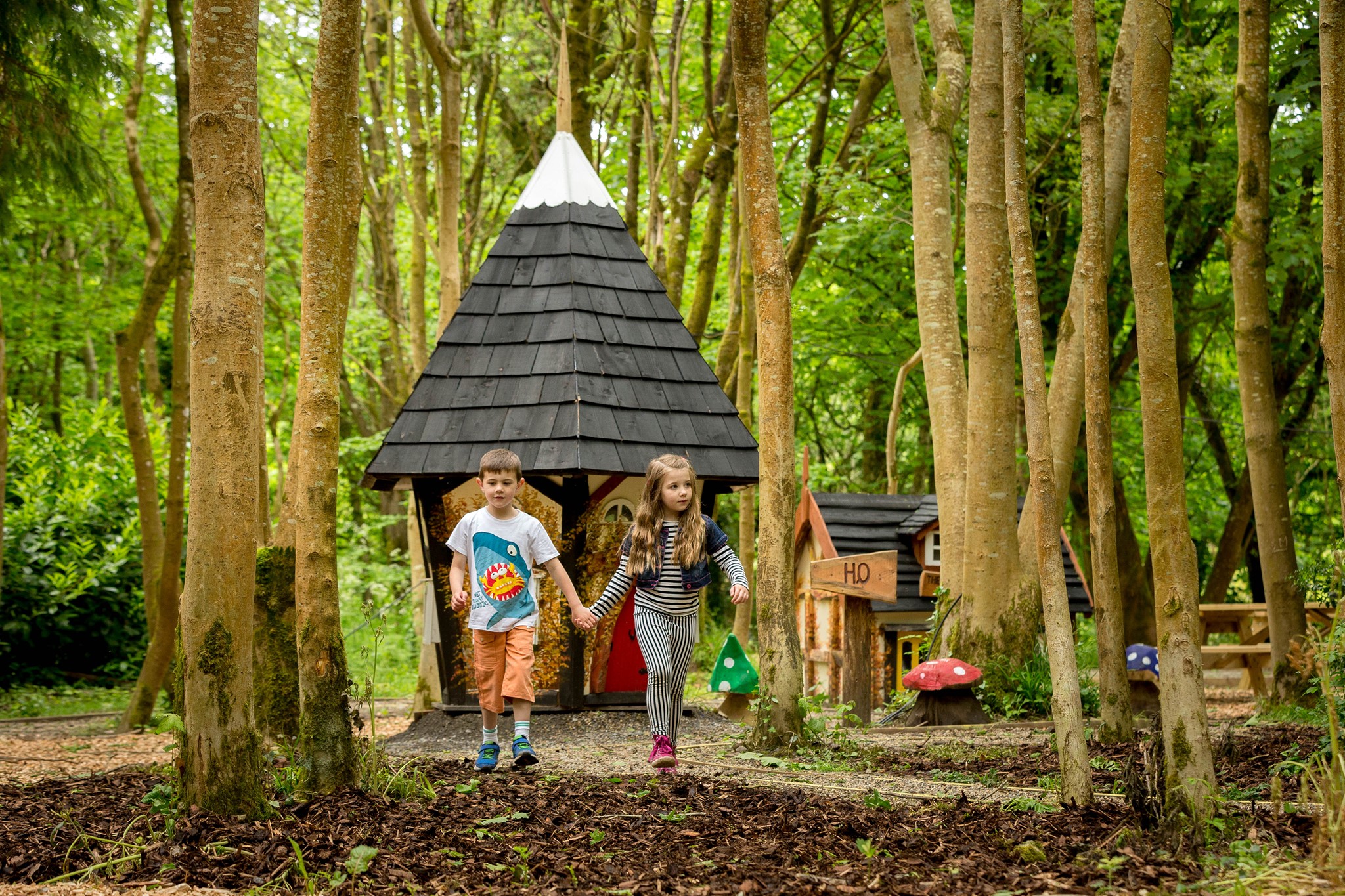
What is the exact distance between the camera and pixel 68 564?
13914 mm

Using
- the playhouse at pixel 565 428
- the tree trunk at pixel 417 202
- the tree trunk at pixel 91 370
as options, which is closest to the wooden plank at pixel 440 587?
the playhouse at pixel 565 428

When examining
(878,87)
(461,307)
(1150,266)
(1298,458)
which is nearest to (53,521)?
(461,307)

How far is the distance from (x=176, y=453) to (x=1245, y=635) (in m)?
10.7

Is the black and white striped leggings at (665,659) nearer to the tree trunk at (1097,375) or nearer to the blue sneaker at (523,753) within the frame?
the blue sneaker at (523,753)

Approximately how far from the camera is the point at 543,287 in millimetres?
8469

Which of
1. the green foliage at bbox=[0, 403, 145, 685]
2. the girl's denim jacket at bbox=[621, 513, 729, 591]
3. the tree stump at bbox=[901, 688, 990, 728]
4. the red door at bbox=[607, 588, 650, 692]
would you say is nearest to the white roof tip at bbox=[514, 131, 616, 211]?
the red door at bbox=[607, 588, 650, 692]

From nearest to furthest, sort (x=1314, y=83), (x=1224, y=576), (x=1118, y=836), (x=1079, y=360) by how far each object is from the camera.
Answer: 1. (x=1118, y=836)
2. (x=1314, y=83)
3. (x=1079, y=360)
4. (x=1224, y=576)

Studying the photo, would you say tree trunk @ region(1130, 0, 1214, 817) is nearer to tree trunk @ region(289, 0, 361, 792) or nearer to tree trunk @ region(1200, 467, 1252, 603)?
tree trunk @ region(289, 0, 361, 792)

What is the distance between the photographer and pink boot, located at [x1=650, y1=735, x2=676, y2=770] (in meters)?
5.53

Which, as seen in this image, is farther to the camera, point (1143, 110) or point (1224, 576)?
point (1224, 576)

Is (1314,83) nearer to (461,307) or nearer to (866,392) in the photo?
(461,307)

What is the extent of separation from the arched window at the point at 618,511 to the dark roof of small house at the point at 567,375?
0.56 m

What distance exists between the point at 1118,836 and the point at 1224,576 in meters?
13.6

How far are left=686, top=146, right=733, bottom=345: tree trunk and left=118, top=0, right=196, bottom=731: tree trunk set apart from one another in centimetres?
538
